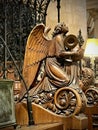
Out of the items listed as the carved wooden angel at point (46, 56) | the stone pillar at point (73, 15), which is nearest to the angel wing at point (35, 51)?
the carved wooden angel at point (46, 56)

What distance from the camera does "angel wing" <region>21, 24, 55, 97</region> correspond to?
3.05 m

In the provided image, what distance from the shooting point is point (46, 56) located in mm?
3074

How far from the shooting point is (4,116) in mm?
2268

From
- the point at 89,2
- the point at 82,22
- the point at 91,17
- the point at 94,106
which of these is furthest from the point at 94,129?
the point at 91,17

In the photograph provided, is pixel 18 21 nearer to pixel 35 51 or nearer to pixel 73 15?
pixel 35 51

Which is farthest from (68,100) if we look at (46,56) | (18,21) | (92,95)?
(18,21)

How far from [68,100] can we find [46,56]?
520 millimetres

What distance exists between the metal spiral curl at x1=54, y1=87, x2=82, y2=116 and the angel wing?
351 mm

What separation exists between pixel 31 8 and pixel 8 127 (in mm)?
2481

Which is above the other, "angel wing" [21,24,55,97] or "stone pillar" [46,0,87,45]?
"stone pillar" [46,0,87,45]

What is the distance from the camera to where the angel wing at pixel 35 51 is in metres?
3.05

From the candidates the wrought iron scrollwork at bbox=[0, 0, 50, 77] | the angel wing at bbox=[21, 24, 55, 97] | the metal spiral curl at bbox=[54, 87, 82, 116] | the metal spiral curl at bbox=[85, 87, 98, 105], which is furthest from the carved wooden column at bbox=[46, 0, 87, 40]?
the metal spiral curl at bbox=[54, 87, 82, 116]

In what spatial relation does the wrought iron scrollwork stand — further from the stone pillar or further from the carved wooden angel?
the stone pillar

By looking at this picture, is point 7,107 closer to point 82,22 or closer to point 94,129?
point 94,129
